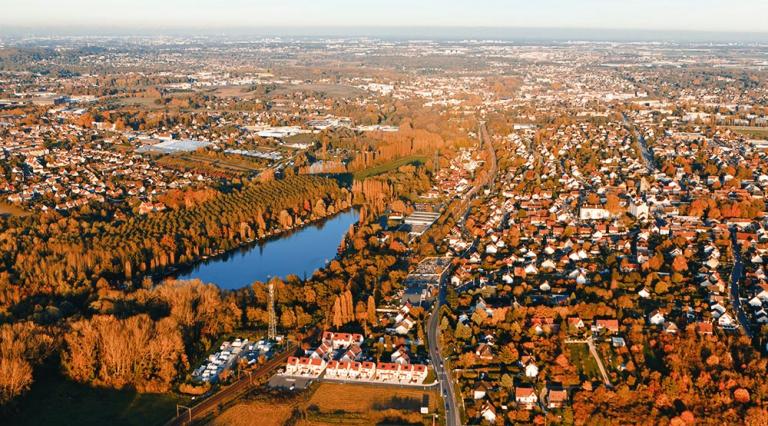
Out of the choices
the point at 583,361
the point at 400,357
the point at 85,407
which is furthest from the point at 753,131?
the point at 85,407

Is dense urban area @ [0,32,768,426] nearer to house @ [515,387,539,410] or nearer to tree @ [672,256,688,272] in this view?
house @ [515,387,539,410]

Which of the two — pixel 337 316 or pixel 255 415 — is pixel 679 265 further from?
pixel 255 415

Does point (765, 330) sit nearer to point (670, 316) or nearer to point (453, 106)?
point (670, 316)

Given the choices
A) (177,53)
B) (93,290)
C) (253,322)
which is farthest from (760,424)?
(177,53)

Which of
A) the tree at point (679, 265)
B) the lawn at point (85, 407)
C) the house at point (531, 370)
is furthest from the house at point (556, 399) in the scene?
the tree at point (679, 265)

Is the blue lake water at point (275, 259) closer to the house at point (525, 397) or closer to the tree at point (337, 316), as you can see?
the tree at point (337, 316)
